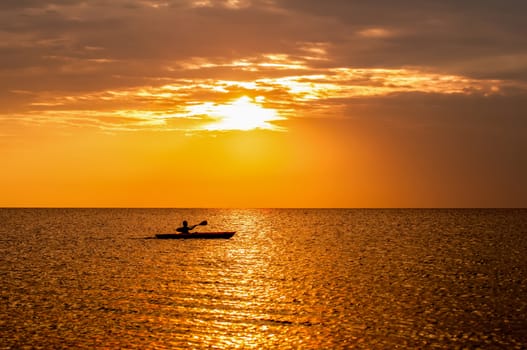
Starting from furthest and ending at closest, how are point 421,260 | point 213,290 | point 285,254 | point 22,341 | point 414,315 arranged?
1. point 285,254
2. point 421,260
3. point 213,290
4. point 414,315
5. point 22,341

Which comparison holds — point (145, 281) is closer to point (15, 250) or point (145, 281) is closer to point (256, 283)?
point (256, 283)

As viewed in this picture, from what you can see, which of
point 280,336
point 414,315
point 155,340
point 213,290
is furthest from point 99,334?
point 414,315

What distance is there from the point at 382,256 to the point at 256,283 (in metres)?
31.1

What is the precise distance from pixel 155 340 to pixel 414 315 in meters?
16.2

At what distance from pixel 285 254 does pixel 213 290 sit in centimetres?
3661

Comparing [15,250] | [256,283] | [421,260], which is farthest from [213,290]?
[15,250]

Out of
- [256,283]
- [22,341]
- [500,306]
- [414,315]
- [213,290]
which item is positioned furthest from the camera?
[256,283]

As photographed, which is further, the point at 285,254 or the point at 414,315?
the point at 285,254

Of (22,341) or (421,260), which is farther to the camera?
(421,260)

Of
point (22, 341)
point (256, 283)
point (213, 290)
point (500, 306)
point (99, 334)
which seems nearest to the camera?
point (22, 341)

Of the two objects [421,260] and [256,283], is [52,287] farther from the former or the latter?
[421,260]

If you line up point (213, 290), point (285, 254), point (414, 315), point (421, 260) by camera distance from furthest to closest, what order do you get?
point (285, 254), point (421, 260), point (213, 290), point (414, 315)

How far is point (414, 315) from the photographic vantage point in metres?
37.3

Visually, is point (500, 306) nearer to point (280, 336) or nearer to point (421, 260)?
point (280, 336)
